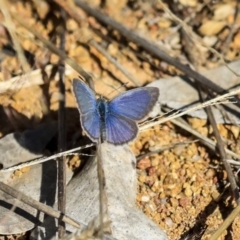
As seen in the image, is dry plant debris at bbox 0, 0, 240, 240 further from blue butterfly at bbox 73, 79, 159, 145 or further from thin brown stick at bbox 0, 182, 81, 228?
blue butterfly at bbox 73, 79, 159, 145

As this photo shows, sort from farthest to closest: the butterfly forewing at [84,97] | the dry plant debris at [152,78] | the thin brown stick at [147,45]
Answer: the thin brown stick at [147,45] < the dry plant debris at [152,78] < the butterfly forewing at [84,97]

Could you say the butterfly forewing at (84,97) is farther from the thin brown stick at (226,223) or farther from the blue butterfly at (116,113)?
the thin brown stick at (226,223)

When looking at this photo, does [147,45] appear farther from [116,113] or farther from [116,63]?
[116,113]

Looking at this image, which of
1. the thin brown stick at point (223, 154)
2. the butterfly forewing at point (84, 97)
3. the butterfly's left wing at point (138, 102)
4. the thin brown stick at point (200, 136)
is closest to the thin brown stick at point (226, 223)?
the thin brown stick at point (223, 154)

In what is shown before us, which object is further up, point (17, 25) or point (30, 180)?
point (17, 25)

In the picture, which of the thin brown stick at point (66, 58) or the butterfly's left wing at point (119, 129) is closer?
the butterfly's left wing at point (119, 129)

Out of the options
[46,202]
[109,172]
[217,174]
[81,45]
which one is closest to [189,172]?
[217,174]

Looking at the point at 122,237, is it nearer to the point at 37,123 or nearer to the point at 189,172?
the point at 189,172
